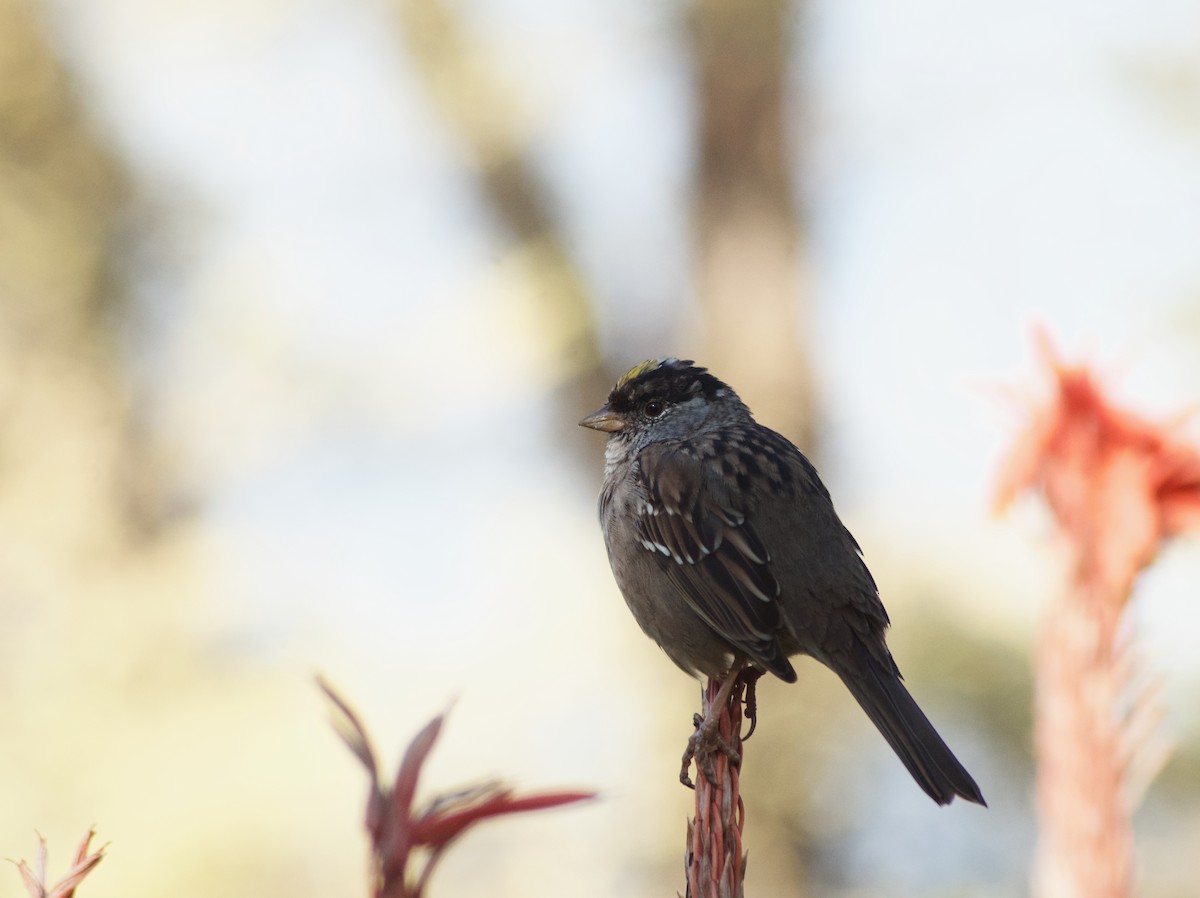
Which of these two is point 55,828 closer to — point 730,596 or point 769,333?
point 730,596

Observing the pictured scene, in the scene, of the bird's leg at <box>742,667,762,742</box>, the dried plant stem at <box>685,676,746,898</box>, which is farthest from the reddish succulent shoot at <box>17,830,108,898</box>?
the bird's leg at <box>742,667,762,742</box>

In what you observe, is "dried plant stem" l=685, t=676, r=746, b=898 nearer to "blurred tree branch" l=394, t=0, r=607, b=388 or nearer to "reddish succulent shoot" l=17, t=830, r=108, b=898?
"reddish succulent shoot" l=17, t=830, r=108, b=898

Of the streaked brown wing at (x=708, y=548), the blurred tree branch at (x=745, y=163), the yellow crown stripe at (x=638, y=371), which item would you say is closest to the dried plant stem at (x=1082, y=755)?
the streaked brown wing at (x=708, y=548)

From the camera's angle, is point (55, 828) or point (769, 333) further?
point (769, 333)

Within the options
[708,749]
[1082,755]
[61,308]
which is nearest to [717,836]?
[708,749]

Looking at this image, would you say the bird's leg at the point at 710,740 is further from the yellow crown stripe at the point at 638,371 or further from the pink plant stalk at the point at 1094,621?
the yellow crown stripe at the point at 638,371

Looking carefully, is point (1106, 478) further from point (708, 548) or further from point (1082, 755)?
point (708, 548)

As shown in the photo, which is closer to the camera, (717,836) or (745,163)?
(717,836)

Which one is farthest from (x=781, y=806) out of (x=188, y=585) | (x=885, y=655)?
(x=885, y=655)
